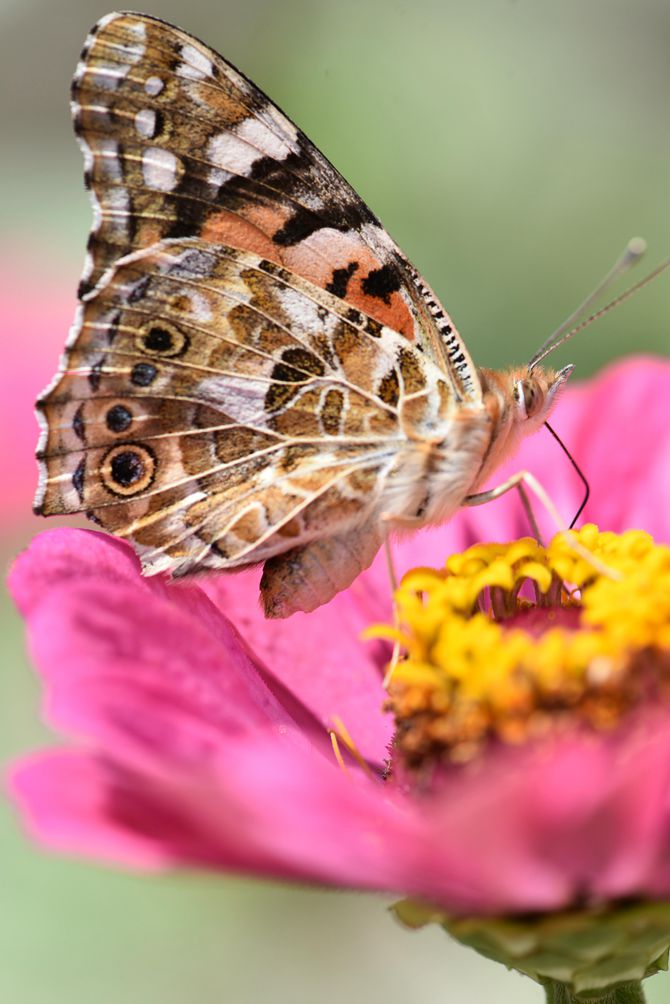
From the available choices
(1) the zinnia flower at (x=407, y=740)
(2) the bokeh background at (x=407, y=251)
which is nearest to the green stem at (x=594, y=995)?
(1) the zinnia flower at (x=407, y=740)

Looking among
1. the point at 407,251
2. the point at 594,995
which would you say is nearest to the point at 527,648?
the point at 594,995

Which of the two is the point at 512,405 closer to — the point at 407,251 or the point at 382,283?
the point at 382,283

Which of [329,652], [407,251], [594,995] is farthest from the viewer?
[407,251]

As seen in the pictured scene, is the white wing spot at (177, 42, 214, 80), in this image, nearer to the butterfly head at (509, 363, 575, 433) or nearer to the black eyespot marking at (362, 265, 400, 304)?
the black eyespot marking at (362, 265, 400, 304)

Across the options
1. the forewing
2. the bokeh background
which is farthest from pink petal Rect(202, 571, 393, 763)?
the bokeh background

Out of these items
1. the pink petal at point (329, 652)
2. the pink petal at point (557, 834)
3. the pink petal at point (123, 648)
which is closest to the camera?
the pink petal at point (557, 834)

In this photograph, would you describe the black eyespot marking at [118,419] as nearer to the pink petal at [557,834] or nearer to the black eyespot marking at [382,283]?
the black eyespot marking at [382,283]

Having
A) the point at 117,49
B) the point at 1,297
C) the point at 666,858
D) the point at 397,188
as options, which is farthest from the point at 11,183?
the point at 666,858
